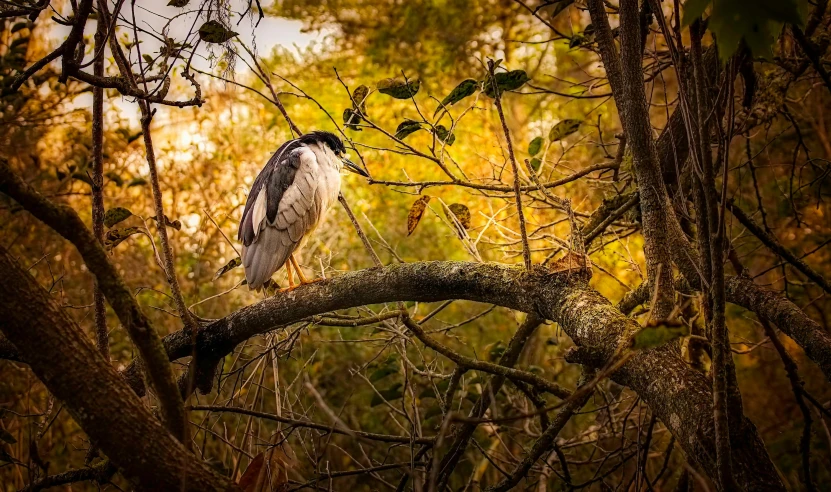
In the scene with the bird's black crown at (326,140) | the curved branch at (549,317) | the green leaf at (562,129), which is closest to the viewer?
the curved branch at (549,317)

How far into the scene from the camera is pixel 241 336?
184cm

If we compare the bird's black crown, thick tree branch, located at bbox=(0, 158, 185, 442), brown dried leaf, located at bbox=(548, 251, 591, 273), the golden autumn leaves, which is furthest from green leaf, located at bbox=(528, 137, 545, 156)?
thick tree branch, located at bbox=(0, 158, 185, 442)

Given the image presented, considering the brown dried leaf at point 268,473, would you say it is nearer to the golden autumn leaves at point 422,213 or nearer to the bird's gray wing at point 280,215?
the golden autumn leaves at point 422,213

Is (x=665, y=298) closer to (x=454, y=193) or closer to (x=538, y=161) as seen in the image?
(x=538, y=161)

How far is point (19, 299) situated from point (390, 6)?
17.0ft

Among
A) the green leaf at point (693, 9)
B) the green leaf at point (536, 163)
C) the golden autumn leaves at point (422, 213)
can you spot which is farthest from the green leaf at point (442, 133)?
the green leaf at point (693, 9)

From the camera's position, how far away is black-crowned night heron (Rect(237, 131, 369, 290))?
2416 millimetres

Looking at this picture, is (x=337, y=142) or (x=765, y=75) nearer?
(x=765, y=75)

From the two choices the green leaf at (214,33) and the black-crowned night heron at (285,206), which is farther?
the black-crowned night heron at (285,206)

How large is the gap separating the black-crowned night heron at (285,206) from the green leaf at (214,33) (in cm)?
88

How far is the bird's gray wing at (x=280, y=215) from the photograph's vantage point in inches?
94.8

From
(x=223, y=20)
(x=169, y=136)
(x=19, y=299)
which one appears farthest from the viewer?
(x=169, y=136)

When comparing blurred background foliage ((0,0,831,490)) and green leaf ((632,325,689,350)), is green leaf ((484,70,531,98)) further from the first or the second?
blurred background foliage ((0,0,831,490))

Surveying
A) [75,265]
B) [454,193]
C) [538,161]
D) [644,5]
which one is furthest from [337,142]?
[75,265]
